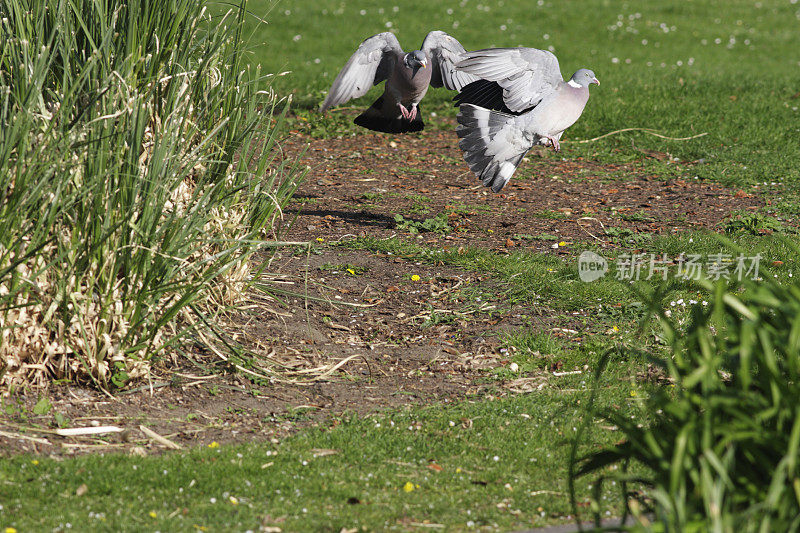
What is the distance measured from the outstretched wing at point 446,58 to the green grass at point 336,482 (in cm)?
348

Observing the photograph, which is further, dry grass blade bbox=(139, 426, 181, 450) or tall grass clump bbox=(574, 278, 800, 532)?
dry grass blade bbox=(139, 426, 181, 450)

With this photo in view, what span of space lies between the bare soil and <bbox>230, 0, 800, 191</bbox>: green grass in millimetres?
806

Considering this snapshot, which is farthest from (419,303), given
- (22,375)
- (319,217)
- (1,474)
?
(1,474)

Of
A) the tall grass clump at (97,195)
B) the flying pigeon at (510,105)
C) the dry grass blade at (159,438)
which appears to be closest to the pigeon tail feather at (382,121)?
the flying pigeon at (510,105)

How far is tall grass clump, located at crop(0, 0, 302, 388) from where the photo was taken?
365 centimetres

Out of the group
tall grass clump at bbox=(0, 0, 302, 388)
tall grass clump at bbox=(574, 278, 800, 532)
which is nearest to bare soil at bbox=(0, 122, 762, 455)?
tall grass clump at bbox=(0, 0, 302, 388)

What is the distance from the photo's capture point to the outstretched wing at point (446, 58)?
664 cm

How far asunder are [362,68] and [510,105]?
1.16 meters

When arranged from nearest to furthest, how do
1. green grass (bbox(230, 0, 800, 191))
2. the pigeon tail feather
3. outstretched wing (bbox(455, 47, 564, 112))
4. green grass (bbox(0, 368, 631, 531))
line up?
1. green grass (bbox(0, 368, 631, 531))
2. outstretched wing (bbox(455, 47, 564, 112))
3. the pigeon tail feather
4. green grass (bbox(230, 0, 800, 191))

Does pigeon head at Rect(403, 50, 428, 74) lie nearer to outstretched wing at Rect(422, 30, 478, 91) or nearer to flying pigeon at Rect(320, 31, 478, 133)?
flying pigeon at Rect(320, 31, 478, 133)

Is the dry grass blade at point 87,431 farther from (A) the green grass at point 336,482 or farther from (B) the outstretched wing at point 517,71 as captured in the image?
(B) the outstretched wing at point 517,71

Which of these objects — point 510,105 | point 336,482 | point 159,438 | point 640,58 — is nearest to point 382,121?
point 510,105

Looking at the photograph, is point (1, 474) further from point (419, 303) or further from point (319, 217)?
point (319, 217)

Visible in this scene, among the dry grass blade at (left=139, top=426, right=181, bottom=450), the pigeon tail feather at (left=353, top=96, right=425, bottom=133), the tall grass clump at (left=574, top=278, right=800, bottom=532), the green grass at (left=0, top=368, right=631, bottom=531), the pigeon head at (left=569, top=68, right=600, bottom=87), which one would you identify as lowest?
the dry grass blade at (left=139, top=426, right=181, bottom=450)
